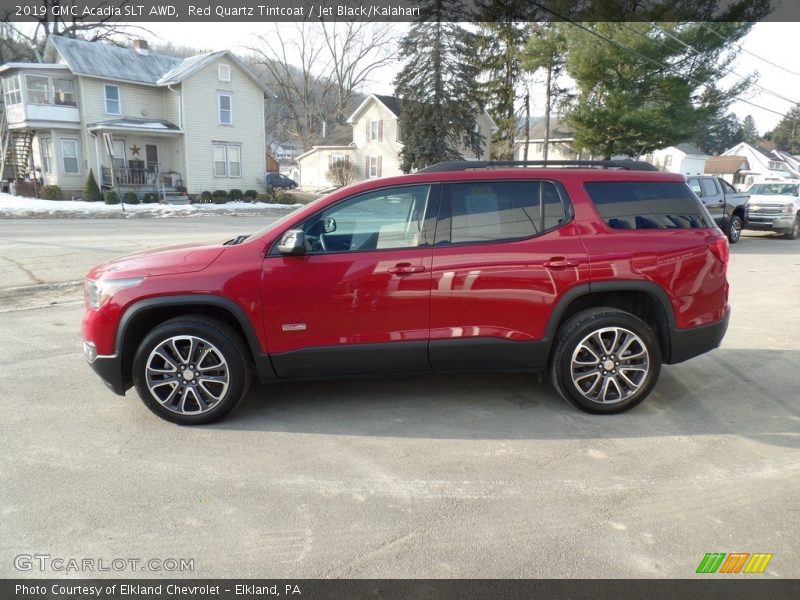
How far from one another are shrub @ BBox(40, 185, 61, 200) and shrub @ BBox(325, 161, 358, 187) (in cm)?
1883

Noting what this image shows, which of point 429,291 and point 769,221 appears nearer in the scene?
point 429,291

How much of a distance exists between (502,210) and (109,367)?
3.08 metres

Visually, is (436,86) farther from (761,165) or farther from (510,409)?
(761,165)

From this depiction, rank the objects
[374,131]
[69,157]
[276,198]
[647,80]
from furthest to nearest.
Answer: [374,131] → [276,198] → [69,157] → [647,80]

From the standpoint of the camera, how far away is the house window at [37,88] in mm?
29641

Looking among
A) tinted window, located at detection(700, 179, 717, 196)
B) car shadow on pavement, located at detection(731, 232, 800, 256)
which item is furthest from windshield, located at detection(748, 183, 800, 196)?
tinted window, located at detection(700, 179, 717, 196)

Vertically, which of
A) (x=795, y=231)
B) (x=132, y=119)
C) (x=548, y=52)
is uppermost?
(x=548, y=52)

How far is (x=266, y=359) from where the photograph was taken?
13.8 feet

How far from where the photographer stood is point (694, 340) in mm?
4512

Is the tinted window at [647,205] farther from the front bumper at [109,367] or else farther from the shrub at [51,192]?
the shrub at [51,192]

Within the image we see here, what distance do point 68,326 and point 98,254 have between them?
598 centimetres

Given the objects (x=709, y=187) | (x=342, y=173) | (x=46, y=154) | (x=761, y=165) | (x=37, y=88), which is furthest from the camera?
(x=761, y=165)

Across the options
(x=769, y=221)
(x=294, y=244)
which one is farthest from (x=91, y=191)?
(x=294, y=244)

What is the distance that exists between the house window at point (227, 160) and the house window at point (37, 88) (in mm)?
8640
